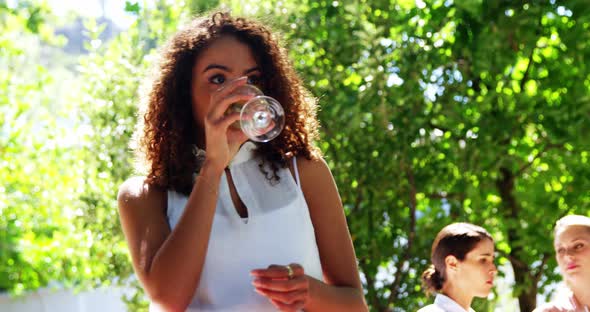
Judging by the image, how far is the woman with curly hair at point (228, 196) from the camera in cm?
131

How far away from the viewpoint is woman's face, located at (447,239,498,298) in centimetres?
277

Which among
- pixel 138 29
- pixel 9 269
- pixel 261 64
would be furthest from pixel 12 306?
pixel 261 64

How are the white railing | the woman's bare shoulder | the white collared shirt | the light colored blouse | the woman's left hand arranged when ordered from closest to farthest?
the woman's left hand < the woman's bare shoulder < the white collared shirt < the light colored blouse < the white railing

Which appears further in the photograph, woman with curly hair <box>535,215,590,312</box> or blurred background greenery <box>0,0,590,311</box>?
blurred background greenery <box>0,0,590,311</box>

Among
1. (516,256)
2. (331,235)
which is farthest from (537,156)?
(331,235)

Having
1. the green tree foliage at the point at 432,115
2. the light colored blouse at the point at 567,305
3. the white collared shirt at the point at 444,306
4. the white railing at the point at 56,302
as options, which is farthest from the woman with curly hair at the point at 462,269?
the white railing at the point at 56,302

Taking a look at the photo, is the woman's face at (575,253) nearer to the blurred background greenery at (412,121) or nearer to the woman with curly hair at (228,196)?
the blurred background greenery at (412,121)

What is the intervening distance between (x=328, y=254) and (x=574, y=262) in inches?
60.5

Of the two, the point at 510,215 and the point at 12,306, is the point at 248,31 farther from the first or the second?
the point at 12,306

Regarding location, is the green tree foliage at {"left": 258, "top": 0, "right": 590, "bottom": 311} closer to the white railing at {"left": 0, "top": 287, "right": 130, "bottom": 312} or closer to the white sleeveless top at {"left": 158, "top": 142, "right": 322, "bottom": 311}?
the white sleeveless top at {"left": 158, "top": 142, "right": 322, "bottom": 311}

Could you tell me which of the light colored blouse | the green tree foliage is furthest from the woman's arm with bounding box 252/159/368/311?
the green tree foliage

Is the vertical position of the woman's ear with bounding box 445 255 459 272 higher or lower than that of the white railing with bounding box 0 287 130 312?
higher

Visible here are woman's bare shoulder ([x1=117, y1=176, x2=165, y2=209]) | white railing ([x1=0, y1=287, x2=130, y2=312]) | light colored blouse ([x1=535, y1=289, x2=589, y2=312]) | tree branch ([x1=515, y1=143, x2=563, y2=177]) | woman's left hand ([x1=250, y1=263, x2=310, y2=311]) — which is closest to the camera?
woman's left hand ([x1=250, y1=263, x2=310, y2=311])

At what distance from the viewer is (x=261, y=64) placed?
1.53 meters
